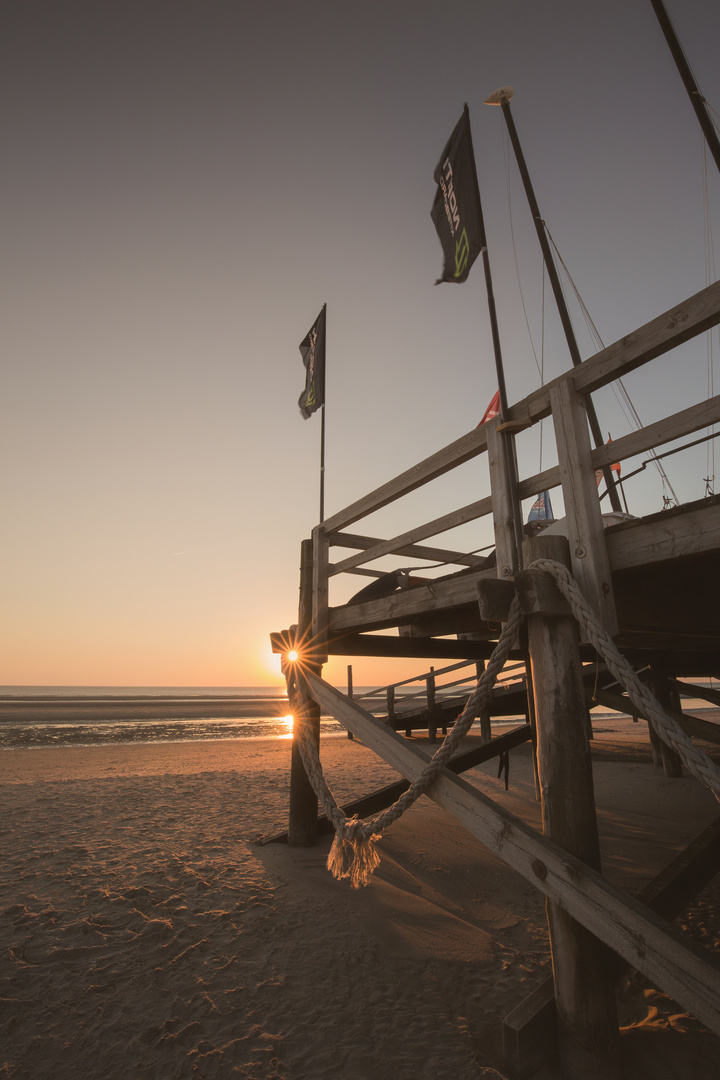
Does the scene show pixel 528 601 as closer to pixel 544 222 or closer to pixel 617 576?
pixel 617 576

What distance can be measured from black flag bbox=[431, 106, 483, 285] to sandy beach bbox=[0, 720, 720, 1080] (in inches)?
284

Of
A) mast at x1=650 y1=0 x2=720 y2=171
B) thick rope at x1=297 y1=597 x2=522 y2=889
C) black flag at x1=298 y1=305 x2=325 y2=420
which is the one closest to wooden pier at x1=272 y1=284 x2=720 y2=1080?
thick rope at x1=297 y1=597 x2=522 y2=889

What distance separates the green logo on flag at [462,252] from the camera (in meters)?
6.93

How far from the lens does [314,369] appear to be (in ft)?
31.7

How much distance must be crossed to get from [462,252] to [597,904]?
Result: 7.19 metres

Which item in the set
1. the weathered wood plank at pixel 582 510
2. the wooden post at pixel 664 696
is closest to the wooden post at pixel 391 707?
the wooden post at pixel 664 696

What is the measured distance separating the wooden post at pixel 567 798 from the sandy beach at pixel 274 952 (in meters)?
0.31

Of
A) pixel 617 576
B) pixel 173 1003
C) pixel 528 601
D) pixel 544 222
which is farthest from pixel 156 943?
pixel 544 222

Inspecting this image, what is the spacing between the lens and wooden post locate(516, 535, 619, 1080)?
264cm

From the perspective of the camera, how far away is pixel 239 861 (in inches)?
214

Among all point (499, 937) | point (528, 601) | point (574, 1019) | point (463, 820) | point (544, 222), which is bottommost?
point (499, 937)

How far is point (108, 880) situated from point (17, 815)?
3354 millimetres

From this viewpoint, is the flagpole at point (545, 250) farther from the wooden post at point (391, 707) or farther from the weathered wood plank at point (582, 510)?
the wooden post at point (391, 707)

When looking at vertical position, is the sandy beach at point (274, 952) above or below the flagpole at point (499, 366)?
below
